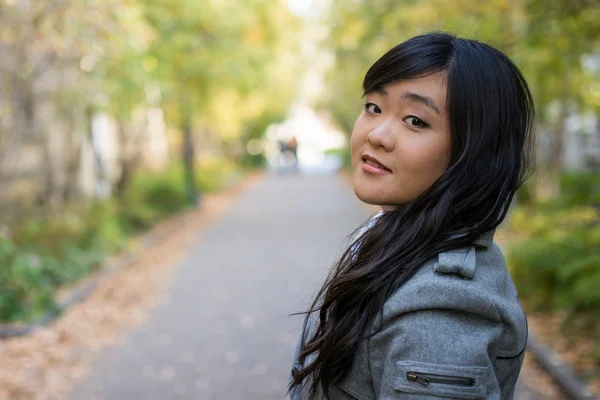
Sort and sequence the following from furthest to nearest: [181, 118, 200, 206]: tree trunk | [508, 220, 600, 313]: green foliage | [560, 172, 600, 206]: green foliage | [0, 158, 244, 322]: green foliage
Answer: [181, 118, 200, 206]: tree trunk, [0, 158, 244, 322]: green foliage, [560, 172, 600, 206]: green foliage, [508, 220, 600, 313]: green foliage

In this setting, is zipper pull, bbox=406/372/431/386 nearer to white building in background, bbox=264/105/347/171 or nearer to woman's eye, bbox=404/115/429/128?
woman's eye, bbox=404/115/429/128

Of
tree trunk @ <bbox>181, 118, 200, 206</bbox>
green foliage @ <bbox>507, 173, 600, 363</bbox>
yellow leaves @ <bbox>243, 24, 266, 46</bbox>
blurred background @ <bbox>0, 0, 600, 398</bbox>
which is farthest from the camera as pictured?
tree trunk @ <bbox>181, 118, 200, 206</bbox>

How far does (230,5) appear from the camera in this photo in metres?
13.7

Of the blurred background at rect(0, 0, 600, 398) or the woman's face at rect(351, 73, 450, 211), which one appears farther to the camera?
the blurred background at rect(0, 0, 600, 398)

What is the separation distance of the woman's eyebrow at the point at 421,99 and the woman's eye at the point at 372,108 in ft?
0.29

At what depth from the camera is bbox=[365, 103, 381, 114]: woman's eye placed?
1.42m

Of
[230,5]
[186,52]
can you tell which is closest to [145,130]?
[186,52]

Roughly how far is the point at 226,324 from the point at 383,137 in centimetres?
662

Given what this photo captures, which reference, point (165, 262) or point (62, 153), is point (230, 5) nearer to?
point (62, 153)

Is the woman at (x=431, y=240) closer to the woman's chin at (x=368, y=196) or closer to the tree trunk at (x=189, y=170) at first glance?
the woman's chin at (x=368, y=196)

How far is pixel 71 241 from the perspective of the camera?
1077cm

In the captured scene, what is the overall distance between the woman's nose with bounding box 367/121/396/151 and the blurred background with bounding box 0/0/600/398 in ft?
1.49

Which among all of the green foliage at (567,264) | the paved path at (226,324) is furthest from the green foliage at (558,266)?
the paved path at (226,324)

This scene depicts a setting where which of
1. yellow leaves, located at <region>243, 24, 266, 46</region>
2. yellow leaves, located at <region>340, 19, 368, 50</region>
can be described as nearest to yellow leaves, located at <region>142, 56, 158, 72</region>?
yellow leaves, located at <region>340, 19, 368, 50</region>
